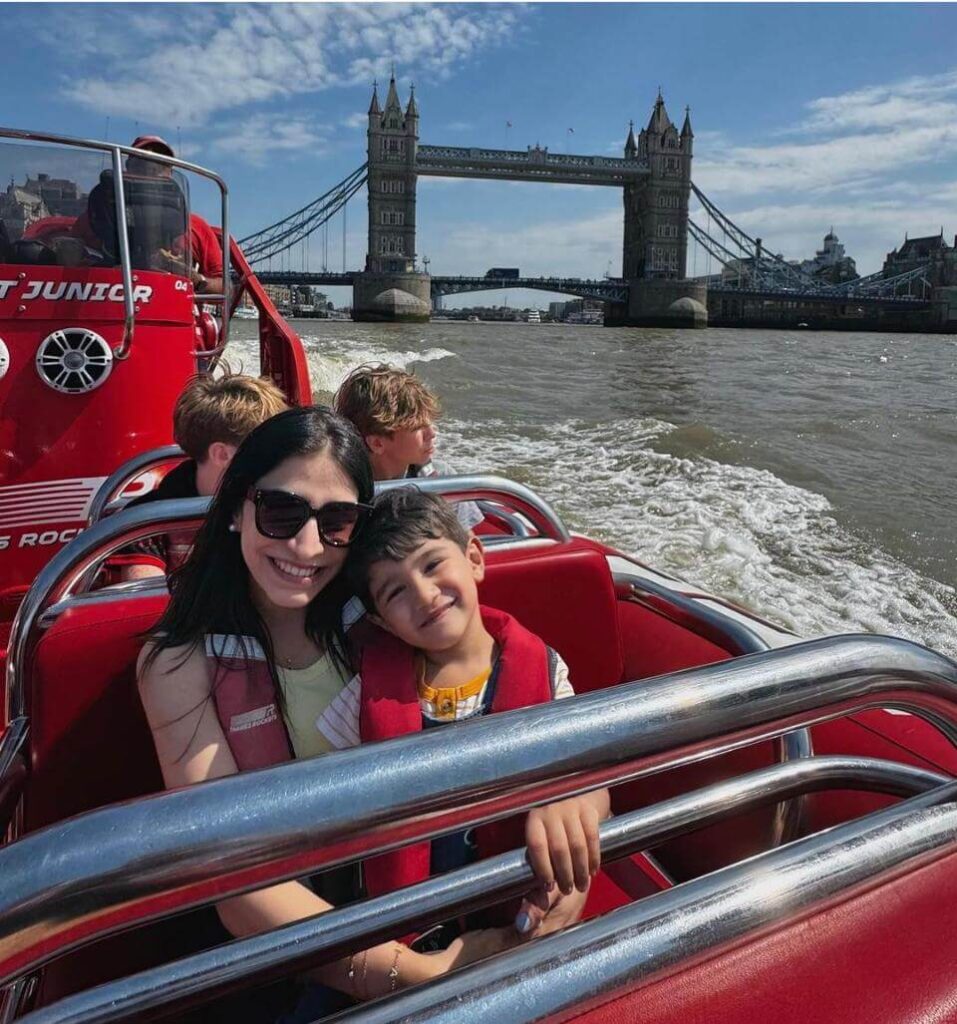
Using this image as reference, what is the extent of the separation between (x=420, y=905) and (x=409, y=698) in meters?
0.34

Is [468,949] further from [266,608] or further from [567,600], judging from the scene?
[567,600]

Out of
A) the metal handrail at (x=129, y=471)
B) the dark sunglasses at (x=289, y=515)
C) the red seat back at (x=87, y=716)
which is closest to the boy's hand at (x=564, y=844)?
the dark sunglasses at (x=289, y=515)

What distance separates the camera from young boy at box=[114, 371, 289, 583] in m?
1.76

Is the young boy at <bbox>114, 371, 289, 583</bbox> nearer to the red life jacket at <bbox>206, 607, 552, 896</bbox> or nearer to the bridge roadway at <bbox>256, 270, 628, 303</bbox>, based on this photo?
the red life jacket at <bbox>206, 607, 552, 896</bbox>

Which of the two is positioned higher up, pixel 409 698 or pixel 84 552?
pixel 84 552

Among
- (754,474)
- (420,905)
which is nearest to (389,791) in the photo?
(420,905)

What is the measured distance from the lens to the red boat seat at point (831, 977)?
23.6 inches

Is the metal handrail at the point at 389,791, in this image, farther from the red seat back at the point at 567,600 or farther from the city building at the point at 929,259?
the city building at the point at 929,259

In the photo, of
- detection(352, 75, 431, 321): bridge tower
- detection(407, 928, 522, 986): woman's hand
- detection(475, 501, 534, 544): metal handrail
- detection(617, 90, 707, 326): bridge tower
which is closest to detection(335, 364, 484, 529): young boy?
detection(475, 501, 534, 544): metal handrail

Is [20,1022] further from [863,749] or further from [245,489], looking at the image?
[863,749]

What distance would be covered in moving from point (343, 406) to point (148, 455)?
0.53 meters

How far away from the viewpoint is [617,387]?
1402 centimetres

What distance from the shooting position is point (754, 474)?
6.84m

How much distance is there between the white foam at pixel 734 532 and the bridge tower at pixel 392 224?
139ft
